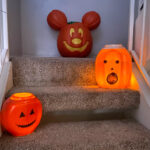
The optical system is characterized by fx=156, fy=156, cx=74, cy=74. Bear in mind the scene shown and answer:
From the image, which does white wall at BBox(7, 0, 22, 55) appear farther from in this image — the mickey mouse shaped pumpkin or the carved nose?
the carved nose

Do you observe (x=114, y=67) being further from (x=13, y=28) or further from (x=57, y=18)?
(x=13, y=28)

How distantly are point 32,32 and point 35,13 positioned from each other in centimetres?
23

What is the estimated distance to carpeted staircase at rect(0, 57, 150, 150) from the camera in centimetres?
70

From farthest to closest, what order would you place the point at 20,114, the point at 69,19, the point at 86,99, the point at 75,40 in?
1. the point at 69,19
2. the point at 75,40
3. the point at 86,99
4. the point at 20,114

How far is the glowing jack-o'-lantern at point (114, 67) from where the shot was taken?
1.03m

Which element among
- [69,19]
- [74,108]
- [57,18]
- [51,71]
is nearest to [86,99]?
[74,108]

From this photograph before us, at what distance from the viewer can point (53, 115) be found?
1.18 metres

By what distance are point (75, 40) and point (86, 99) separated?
0.76 metres

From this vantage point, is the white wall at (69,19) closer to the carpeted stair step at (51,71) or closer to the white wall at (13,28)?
the white wall at (13,28)

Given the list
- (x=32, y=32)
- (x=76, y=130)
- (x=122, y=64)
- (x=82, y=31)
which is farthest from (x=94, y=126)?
(x=32, y=32)

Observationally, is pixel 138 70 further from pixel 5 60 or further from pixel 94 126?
pixel 5 60

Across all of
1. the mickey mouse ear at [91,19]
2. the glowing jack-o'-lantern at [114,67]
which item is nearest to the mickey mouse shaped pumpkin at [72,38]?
the mickey mouse ear at [91,19]

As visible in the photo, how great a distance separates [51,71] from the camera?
3.69ft

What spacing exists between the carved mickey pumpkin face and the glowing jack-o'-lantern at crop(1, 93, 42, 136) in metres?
0.88
